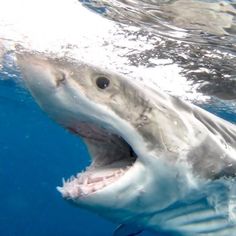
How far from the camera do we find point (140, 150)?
4.03 m

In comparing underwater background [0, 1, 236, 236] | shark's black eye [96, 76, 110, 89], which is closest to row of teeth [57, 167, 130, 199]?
shark's black eye [96, 76, 110, 89]

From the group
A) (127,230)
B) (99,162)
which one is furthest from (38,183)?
(99,162)

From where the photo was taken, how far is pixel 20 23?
30.7 feet

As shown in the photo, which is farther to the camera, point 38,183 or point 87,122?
point 38,183

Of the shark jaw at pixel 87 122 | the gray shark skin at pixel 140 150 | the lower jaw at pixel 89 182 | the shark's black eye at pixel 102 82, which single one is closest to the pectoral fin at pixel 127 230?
the gray shark skin at pixel 140 150

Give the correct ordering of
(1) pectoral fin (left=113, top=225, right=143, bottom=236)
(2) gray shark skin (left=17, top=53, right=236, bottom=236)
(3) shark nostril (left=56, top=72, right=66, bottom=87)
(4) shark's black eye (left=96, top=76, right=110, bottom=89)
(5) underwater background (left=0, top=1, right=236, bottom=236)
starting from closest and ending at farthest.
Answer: (3) shark nostril (left=56, top=72, right=66, bottom=87), (2) gray shark skin (left=17, top=53, right=236, bottom=236), (4) shark's black eye (left=96, top=76, right=110, bottom=89), (1) pectoral fin (left=113, top=225, right=143, bottom=236), (5) underwater background (left=0, top=1, right=236, bottom=236)

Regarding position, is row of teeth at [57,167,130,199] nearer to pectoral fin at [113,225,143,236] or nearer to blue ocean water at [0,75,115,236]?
pectoral fin at [113,225,143,236]

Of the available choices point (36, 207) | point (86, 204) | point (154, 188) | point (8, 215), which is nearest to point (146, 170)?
point (154, 188)

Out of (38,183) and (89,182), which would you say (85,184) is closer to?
(89,182)

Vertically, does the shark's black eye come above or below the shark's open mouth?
above

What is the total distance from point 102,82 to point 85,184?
1011 millimetres

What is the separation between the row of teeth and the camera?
3963 mm

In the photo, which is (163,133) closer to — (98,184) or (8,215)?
(98,184)

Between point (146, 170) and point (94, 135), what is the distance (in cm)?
82
